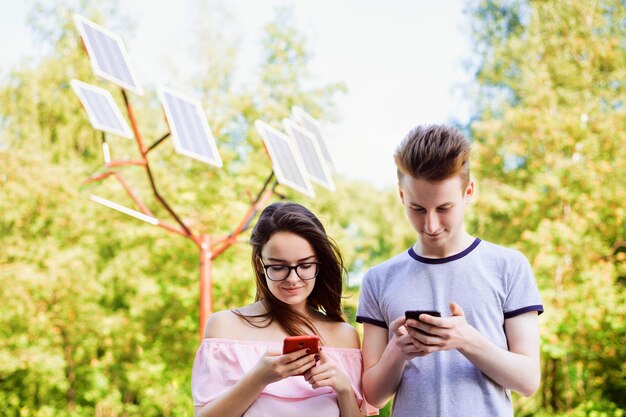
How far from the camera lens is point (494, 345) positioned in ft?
5.55

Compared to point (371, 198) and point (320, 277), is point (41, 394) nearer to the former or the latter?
point (371, 198)

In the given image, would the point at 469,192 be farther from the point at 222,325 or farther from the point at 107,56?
the point at 107,56

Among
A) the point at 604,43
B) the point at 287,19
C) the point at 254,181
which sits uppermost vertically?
the point at 287,19

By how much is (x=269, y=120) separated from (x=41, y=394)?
241 inches

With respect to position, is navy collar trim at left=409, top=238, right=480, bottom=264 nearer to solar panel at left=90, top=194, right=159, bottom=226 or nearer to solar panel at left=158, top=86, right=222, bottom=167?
solar panel at left=90, top=194, right=159, bottom=226

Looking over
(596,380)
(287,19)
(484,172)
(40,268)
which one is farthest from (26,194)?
(596,380)

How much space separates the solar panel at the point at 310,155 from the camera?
6.69m

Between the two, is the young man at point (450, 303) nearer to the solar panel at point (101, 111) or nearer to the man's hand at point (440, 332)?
the man's hand at point (440, 332)

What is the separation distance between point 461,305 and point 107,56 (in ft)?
17.3

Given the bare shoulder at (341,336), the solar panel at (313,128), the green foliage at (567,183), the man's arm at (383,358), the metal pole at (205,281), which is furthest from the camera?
the green foliage at (567,183)

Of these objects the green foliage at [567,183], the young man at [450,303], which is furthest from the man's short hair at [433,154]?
the green foliage at [567,183]

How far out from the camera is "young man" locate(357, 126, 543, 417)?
1741 millimetres

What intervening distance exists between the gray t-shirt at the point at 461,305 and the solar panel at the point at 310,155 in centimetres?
473

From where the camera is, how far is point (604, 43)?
11219mm
